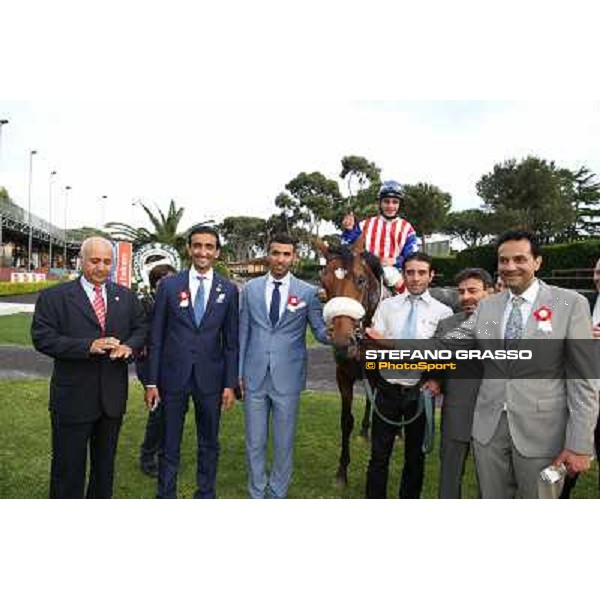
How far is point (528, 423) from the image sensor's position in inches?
92.5

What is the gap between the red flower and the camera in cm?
231

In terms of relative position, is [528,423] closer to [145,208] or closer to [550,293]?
[550,293]

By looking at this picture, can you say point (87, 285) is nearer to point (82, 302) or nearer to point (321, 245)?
point (82, 302)

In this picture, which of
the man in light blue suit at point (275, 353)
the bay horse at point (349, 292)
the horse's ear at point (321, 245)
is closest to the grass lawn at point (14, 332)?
the man in light blue suit at point (275, 353)

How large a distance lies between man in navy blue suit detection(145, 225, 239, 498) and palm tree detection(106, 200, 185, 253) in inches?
5.4

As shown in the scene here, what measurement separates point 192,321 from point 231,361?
0.32 metres

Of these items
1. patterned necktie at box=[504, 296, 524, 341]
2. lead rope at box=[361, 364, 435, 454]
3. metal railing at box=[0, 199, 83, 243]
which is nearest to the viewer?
patterned necktie at box=[504, 296, 524, 341]

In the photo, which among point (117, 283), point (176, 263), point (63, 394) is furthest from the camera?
point (176, 263)

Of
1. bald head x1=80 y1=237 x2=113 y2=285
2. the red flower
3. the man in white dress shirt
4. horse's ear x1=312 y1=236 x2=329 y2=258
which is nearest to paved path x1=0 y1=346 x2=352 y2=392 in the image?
the man in white dress shirt

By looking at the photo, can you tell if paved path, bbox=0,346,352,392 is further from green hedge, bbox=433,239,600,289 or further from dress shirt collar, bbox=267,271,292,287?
green hedge, bbox=433,239,600,289

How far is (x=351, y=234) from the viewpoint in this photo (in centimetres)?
323

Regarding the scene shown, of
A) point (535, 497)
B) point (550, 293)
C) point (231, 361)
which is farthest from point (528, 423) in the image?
point (231, 361)

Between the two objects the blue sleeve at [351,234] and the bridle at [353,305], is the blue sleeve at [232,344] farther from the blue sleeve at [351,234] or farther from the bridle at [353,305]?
the blue sleeve at [351,234]

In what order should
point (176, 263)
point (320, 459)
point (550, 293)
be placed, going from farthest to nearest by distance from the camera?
point (320, 459) → point (176, 263) → point (550, 293)
